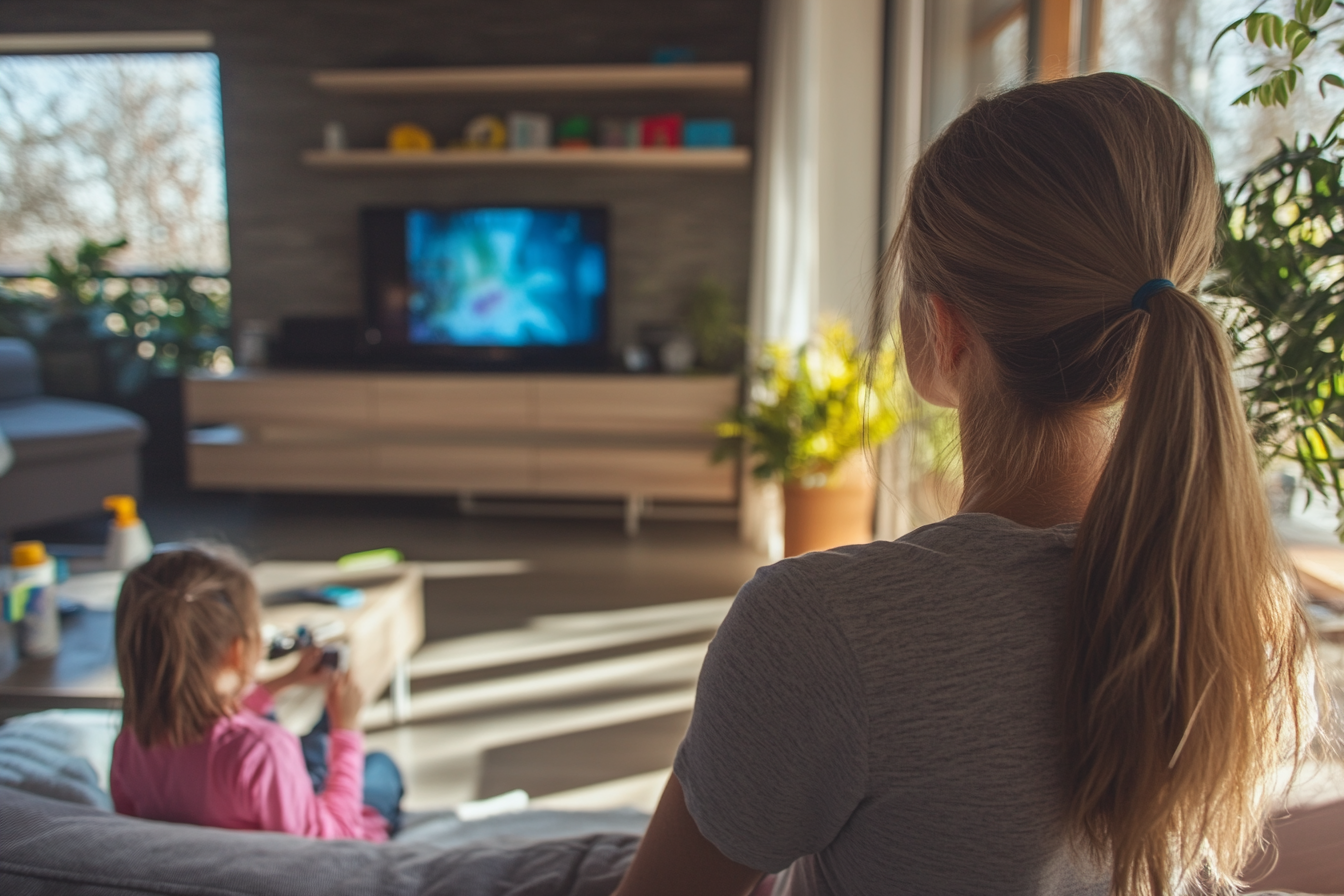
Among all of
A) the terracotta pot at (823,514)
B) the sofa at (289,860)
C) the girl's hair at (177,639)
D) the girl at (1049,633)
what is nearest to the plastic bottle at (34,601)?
the girl's hair at (177,639)

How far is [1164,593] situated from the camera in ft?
1.61

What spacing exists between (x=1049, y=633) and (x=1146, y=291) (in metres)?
0.20

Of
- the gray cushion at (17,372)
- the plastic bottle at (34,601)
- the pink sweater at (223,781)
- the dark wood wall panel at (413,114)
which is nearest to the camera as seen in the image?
the pink sweater at (223,781)

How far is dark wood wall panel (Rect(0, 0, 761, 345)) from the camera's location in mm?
4324

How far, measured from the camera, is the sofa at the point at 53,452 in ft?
11.4

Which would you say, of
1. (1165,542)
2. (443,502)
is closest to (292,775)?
(1165,542)

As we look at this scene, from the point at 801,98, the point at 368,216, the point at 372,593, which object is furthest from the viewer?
the point at 368,216

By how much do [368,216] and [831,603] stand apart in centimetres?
436

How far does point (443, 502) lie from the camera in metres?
4.50

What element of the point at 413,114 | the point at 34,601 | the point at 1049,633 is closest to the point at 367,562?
the point at 34,601

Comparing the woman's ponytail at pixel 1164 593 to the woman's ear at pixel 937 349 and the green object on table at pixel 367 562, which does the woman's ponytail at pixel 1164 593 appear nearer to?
the woman's ear at pixel 937 349

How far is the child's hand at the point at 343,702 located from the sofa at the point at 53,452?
2.88m

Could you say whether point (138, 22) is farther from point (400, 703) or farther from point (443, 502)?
point (400, 703)

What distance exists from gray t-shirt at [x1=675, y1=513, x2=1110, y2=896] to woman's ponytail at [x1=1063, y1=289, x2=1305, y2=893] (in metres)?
0.02
